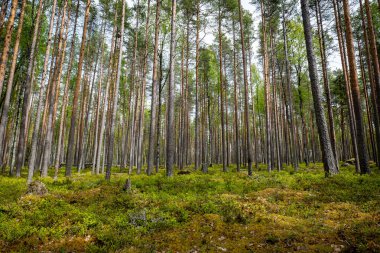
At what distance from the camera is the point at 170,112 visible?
42.3ft

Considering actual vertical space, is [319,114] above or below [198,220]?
above

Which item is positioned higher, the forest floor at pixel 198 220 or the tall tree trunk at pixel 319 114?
the tall tree trunk at pixel 319 114

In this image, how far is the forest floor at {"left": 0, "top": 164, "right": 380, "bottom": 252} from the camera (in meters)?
4.79

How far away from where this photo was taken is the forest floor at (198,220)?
4.79m

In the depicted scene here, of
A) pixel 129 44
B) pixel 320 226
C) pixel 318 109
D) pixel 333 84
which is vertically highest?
pixel 129 44

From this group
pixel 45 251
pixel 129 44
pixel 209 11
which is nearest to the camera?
pixel 45 251

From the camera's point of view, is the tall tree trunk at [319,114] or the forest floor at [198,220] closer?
the forest floor at [198,220]

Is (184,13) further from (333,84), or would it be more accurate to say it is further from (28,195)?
(333,84)

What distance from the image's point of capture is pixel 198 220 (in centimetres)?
633

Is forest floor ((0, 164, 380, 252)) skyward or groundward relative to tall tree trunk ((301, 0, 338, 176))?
groundward

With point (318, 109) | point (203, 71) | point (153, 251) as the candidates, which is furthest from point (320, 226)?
point (203, 71)

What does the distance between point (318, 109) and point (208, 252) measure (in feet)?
29.4

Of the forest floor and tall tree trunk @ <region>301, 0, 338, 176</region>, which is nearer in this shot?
the forest floor

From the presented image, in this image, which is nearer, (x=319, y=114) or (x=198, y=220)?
(x=198, y=220)
